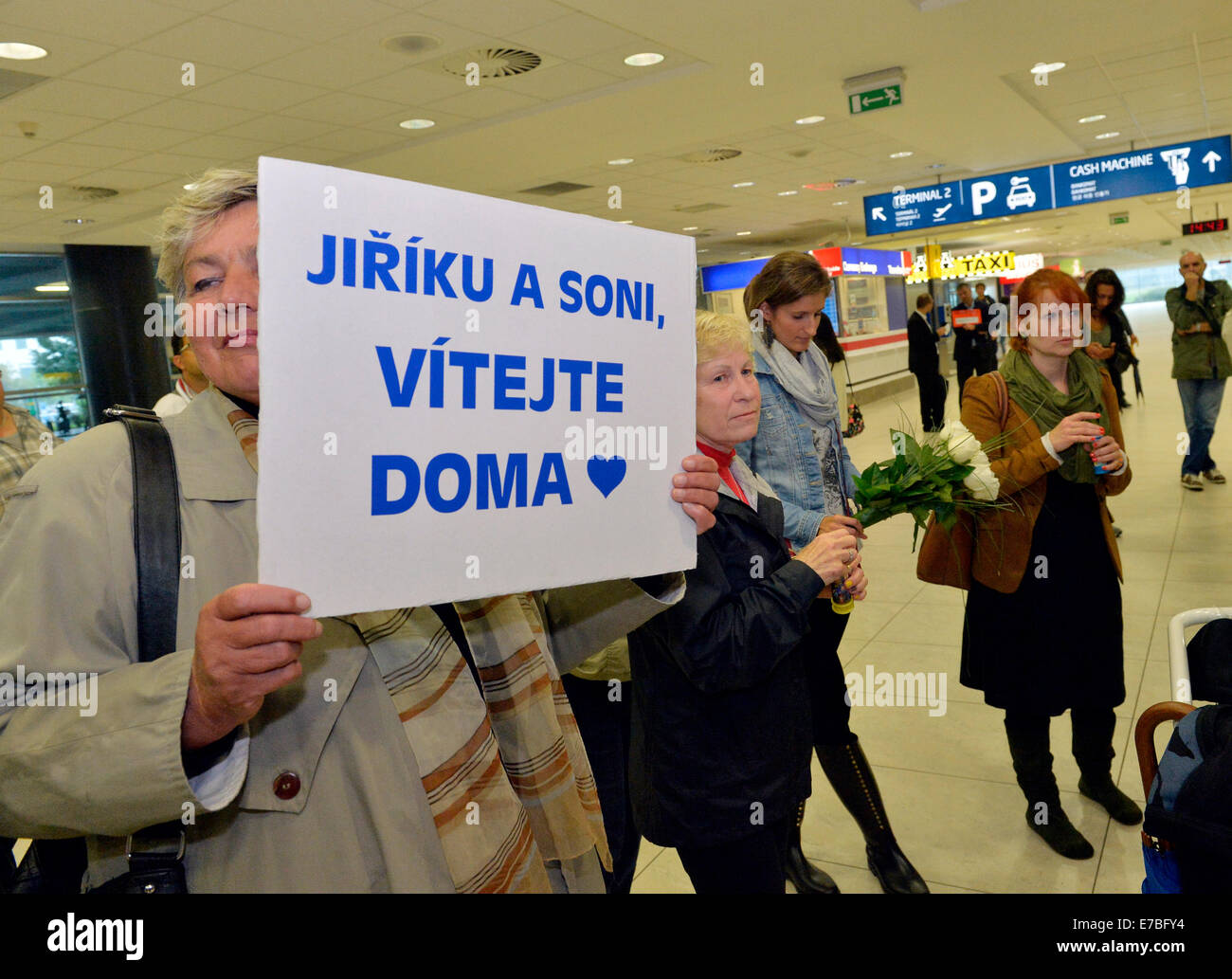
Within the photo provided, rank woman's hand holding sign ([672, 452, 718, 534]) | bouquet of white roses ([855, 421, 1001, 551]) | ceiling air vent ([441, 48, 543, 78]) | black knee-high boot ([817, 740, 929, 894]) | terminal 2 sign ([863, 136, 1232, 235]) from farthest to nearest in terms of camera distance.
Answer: terminal 2 sign ([863, 136, 1232, 235]) → ceiling air vent ([441, 48, 543, 78]) → black knee-high boot ([817, 740, 929, 894]) → bouquet of white roses ([855, 421, 1001, 551]) → woman's hand holding sign ([672, 452, 718, 534])

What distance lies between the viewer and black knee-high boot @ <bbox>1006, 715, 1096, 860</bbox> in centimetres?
281

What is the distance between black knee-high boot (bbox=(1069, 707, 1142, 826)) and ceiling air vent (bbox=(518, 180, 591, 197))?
9.42 m

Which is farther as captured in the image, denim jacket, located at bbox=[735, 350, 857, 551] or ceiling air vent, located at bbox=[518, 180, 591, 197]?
ceiling air vent, located at bbox=[518, 180, 591, 197]

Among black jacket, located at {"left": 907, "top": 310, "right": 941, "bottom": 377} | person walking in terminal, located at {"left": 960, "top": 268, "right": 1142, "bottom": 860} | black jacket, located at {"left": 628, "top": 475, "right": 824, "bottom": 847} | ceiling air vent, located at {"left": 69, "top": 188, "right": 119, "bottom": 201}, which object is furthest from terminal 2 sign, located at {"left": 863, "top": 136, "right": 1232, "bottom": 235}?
black jacket, located at {"left": 628, "top": 475, "right": 824, "bottom": 847}

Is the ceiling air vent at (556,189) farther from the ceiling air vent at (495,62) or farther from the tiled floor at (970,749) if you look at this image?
the tiled floor at (970,749)

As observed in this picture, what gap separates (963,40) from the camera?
6.58 meters

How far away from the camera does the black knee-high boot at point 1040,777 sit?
111 inches

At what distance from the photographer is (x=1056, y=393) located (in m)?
2.81

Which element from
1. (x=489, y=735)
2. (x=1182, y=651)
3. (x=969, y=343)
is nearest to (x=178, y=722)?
(x=489, y=735)

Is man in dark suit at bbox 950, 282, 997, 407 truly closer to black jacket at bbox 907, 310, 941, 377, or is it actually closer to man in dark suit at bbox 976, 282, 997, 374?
man in dark suit at bbox 976, 282, 997, 374

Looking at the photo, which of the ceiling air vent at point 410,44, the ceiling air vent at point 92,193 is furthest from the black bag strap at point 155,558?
the ceiling air vent at point 92,193

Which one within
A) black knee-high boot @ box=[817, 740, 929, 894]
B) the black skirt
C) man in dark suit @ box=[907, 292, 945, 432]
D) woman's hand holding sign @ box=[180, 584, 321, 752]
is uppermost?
man in dark suit @ box=[907, 292, 945, 432]

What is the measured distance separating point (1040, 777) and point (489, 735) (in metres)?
2.28
